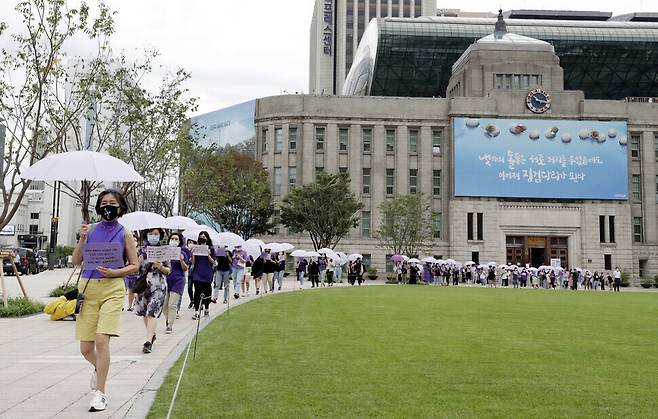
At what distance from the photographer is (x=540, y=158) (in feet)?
213

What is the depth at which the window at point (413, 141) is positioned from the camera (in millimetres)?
67688

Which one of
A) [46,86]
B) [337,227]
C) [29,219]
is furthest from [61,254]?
[46,86]

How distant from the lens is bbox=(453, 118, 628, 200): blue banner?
212ft

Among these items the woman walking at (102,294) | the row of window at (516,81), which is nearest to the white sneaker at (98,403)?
the woman walking at (102,294)

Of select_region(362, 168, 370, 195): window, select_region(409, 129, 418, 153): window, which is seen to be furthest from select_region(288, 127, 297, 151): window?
select_region(409, 129, 418, 153): window

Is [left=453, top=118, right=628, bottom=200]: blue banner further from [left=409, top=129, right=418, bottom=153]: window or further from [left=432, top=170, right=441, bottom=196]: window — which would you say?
[left=409, top=129, right=418, bottom=153]: window

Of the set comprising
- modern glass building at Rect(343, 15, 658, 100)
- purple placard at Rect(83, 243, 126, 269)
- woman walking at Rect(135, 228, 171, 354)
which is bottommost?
woman walking at Rect(135, 228, 171, 354)

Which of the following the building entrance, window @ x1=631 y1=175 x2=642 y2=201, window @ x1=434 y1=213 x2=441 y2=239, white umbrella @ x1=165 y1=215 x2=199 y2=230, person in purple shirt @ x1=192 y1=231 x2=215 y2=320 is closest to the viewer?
person in purple shirt @ x1=192 y1=231 x2=215 y2=320

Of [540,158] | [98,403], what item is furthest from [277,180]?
[98,403]

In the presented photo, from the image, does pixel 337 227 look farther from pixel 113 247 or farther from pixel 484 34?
pixel 113 247

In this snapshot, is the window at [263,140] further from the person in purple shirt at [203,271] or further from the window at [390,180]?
the person in purple shirt at [203,271]

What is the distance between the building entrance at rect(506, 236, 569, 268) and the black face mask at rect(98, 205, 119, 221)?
61177mm

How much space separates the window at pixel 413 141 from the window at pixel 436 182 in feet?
9.68

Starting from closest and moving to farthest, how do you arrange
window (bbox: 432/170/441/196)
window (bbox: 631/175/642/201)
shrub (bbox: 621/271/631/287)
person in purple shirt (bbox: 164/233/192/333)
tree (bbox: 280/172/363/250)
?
person in purple shirt (bbox: 164/233/192/333)
tree (bbox: 280/172/363/250)
shrub (bbox: 621/271/631/287)
window (bbox: 432/170/441/196)
window (bbox: 631/175/642/201)
